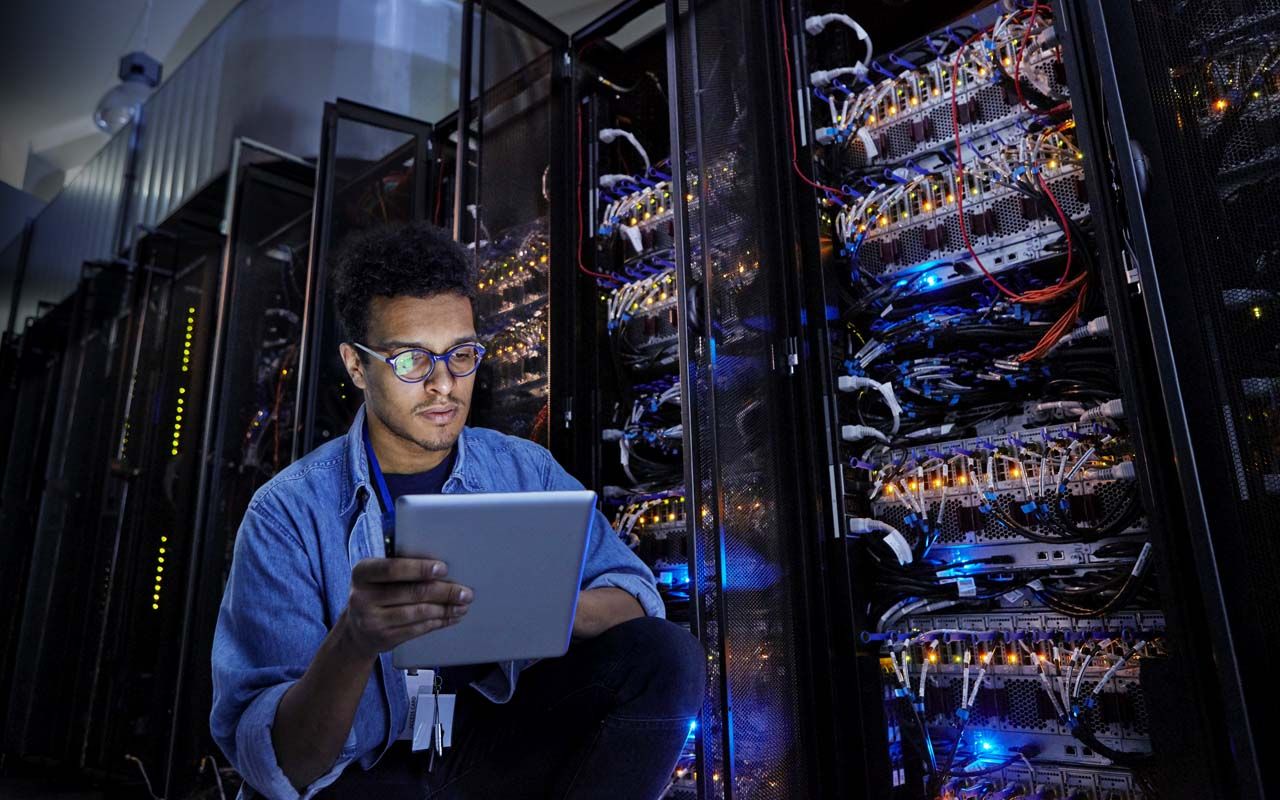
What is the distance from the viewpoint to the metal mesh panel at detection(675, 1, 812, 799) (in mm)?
1936

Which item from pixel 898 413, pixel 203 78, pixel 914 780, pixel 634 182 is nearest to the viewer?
pixel 914 780

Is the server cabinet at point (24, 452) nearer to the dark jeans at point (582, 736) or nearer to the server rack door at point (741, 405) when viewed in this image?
the server rack door at point (741, 405)

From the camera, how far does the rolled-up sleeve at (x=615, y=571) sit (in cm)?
130

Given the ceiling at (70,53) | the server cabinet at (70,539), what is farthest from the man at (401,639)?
the ceiling at (70,53)

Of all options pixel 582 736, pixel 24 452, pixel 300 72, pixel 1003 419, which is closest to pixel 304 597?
pixel 582 736

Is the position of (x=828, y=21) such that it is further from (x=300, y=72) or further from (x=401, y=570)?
(x=300, y=72)

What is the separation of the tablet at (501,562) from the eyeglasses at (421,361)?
0.45 meters

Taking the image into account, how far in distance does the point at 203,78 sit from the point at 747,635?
4.71 metres

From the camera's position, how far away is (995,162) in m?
1.99

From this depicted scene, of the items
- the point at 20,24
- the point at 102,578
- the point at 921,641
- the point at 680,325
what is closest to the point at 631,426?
the point at 680,325

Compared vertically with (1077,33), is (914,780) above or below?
below

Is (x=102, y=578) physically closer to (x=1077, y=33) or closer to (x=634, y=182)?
(x=634, y=182)

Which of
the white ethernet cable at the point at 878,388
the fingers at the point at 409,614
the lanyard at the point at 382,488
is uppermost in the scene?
the white ethernet cable at the point at 878,388

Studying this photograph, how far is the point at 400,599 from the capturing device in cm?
84
